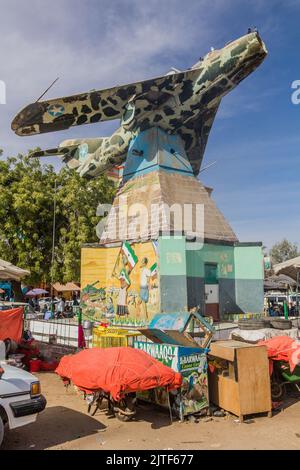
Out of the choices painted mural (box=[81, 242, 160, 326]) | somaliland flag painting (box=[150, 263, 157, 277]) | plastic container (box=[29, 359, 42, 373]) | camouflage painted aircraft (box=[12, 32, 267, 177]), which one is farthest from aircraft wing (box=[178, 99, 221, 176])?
plastic container (box=[29, 359, 42, 373])

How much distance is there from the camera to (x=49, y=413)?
7879mm

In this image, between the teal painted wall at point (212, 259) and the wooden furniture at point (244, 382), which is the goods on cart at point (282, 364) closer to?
the wooden furniture at point (244, 382)

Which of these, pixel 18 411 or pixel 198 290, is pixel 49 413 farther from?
pixel 198 290

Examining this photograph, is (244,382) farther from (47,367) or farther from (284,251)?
(284,251)

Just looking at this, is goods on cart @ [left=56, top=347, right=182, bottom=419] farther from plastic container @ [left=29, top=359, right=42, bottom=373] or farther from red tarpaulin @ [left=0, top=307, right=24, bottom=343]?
plastic container @ [left=29, top=359, right=42, bottom=373]

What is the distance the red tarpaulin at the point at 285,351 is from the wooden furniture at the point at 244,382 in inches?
28.0

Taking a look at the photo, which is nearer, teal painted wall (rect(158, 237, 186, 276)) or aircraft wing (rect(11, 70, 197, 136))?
teal painted wall (rect(158, 237, 186, 276))

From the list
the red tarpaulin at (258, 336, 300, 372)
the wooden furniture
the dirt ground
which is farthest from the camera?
the red tarpaulin at (258, 336, 300, 372)

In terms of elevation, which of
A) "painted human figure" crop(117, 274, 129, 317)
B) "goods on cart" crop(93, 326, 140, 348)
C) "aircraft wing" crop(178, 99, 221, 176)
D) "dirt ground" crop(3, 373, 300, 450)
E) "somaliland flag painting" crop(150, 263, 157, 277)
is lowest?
"dirt ground" crop(3, 373, 300, 450)

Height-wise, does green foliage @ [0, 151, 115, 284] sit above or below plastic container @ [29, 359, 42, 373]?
above

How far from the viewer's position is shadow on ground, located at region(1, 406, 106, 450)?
20.4ft

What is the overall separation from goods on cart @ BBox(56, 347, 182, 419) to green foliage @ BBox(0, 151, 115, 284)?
57.2 feet

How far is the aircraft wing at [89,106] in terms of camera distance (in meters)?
19.3

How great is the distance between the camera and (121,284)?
19.4 meters
